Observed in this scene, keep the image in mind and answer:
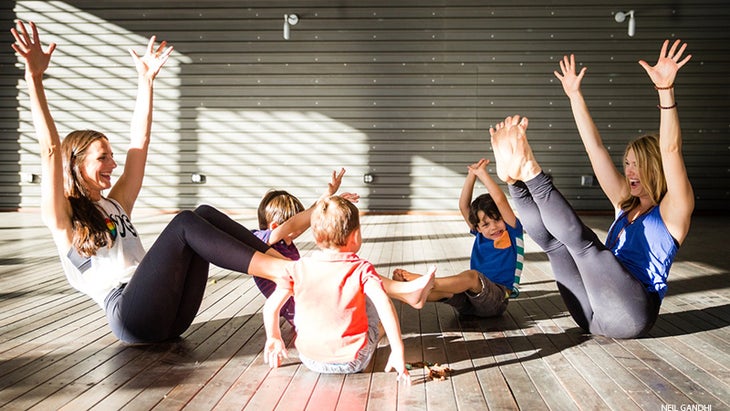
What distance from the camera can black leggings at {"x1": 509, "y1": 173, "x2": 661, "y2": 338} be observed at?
8.39ft

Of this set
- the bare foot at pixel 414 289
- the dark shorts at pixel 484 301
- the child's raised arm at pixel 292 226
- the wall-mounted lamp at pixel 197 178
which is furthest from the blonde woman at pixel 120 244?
the wall-mounted lamp at pixel 197 178

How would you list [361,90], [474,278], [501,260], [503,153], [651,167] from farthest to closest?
[361,90] → [501,260] → [474,278] → [651,167] → [503,153]

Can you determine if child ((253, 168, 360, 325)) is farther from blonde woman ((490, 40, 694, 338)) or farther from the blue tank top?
the blue tank top

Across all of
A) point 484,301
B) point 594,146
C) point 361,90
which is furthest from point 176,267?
point 361,90

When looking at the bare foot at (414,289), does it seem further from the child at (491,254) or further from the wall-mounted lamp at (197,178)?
the wall-mounted lamp at (197,178)


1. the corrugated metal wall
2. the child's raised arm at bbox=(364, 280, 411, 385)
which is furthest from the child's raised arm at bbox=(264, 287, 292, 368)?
the corrugated metal wall

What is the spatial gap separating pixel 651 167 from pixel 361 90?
329 inches

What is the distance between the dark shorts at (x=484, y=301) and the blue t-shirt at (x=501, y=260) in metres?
0.07

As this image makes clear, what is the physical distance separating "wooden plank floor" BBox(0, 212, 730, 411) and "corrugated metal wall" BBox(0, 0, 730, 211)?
6701mm

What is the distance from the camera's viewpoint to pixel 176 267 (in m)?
2.51

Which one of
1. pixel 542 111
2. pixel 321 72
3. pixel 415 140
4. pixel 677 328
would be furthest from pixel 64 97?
pixel 677 328

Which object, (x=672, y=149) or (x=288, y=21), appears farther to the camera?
(x=288, y=21)

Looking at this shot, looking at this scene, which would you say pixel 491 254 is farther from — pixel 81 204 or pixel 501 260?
pixel 81 204

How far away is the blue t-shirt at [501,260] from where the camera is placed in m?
3.42
